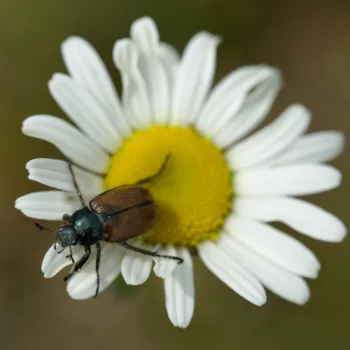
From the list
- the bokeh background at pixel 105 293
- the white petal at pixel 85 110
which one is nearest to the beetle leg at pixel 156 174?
the white petal at pixel 85 110

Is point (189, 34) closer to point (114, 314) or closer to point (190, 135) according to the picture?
point (190, 135)

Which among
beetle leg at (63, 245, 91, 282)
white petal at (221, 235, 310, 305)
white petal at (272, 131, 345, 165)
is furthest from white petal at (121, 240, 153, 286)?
white petal at (272, 131, 345, 165)

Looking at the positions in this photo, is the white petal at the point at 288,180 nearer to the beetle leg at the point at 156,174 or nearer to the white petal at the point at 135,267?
the beetle leg at the point at 156,174

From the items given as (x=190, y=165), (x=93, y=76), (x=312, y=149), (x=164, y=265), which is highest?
(x=93, y=76)

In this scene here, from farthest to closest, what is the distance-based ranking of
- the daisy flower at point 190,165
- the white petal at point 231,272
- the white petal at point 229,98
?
the white petal at point 229,98 → the daisy flower at point 190,165 → the white petal at point 231,272

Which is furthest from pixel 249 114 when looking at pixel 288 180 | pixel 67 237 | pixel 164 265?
pixel 67 237

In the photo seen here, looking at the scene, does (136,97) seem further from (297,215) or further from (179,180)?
(297,215)
